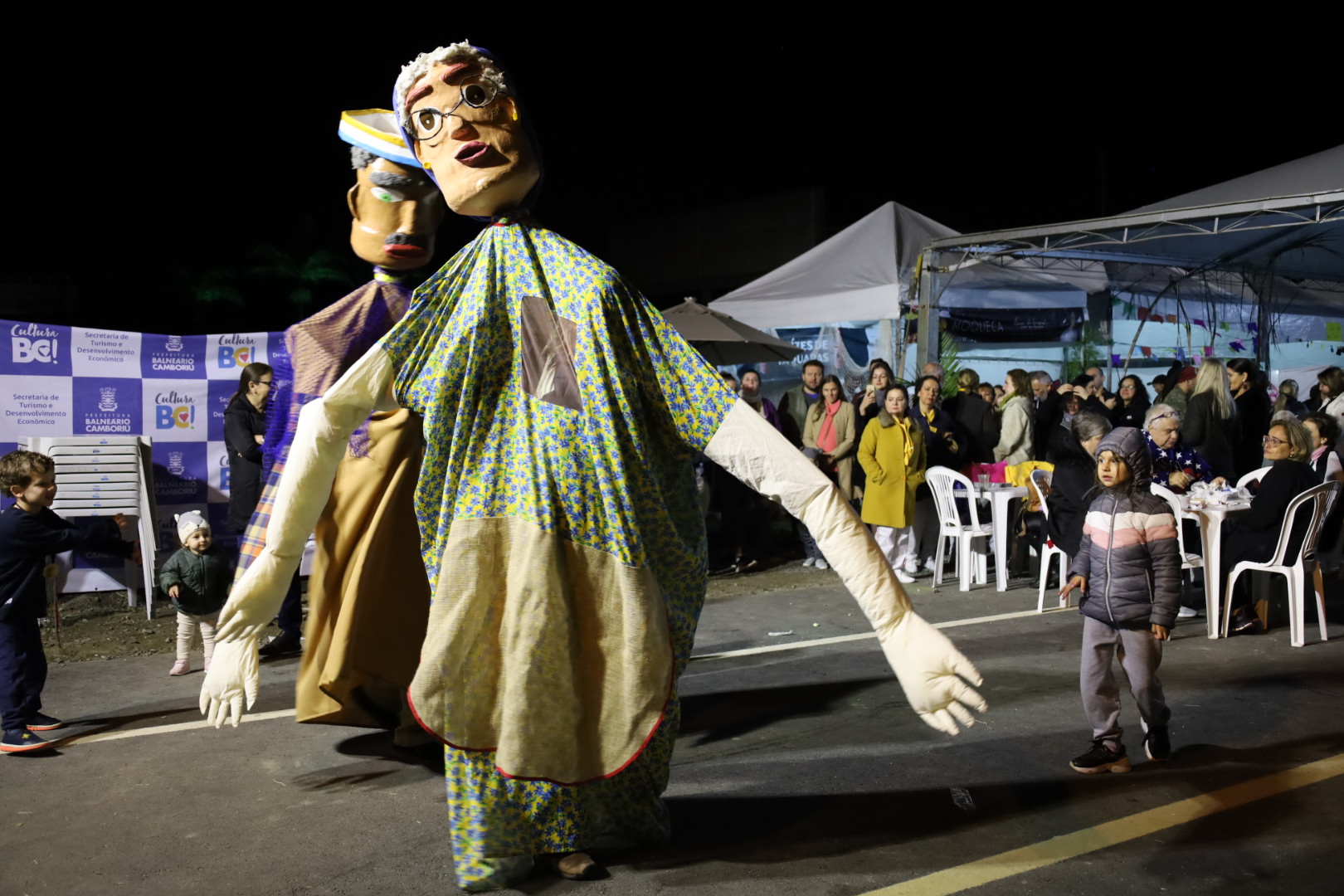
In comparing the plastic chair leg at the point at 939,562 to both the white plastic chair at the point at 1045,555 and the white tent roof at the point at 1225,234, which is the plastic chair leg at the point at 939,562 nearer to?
the white plastic chair at the point at 1045,555

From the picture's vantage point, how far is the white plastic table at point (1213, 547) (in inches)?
270

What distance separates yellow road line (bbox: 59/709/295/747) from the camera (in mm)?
4840

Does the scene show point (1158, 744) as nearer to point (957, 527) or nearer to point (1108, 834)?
point (1108, 834)

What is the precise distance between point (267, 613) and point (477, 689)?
678 millimetres

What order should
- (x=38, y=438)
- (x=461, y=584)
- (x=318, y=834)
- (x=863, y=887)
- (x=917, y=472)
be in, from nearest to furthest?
(x=461, y=584)
(x=863, y=887)
(x=318, y=834)
(x=38, y=438)
(x=917, y=472)

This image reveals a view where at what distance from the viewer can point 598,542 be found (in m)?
2.96

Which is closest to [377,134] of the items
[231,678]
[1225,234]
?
[231,678]

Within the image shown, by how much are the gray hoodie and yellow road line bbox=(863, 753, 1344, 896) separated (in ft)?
Result: 2.20

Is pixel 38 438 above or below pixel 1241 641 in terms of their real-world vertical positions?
Answer: above

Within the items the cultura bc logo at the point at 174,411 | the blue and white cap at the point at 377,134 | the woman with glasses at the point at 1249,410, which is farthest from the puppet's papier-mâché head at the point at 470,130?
the woman with glasses at the point at 1249,410

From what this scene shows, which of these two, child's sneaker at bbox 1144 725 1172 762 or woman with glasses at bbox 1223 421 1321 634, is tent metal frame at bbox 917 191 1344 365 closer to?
woman with glasses at bbox 1223 421 1321 634

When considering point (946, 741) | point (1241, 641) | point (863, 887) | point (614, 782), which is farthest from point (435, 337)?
point (1241, 641)

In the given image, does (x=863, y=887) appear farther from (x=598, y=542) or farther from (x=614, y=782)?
(x=598, y=542)

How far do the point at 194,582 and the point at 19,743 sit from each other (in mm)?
1391
